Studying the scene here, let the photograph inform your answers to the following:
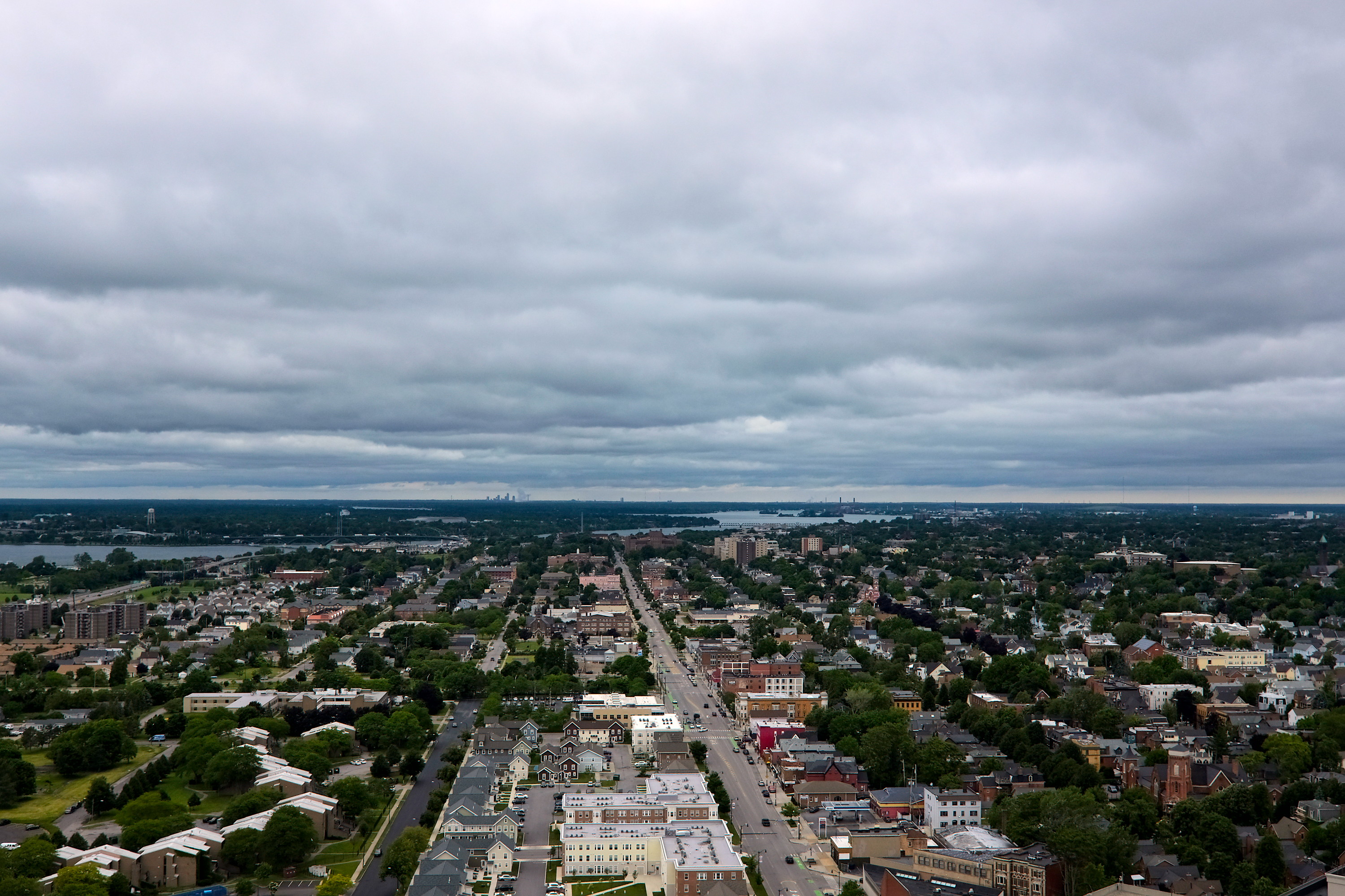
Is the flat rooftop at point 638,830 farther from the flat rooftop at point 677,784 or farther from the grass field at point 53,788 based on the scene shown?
the grass field at point 53,788

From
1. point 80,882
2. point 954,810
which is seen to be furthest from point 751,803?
point 80,882

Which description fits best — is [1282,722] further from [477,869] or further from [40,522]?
[40,522]

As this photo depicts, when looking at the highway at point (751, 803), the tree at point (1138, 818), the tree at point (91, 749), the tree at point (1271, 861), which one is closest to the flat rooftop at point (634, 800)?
the highway at point (751, 803)

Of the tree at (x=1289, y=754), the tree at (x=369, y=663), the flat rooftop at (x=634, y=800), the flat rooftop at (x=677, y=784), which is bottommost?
the tree at (x=369, y=663)

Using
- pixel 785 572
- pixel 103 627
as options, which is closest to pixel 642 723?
pixel 103 627

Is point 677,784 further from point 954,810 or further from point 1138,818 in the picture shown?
point 1138,818

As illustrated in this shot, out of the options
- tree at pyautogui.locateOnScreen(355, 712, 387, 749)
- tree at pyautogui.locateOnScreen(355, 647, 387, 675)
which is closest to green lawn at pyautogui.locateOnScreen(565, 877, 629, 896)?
tree at pyautogui.locateOnScreen(355, 712, 387, 749)
